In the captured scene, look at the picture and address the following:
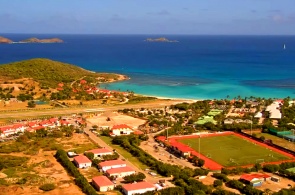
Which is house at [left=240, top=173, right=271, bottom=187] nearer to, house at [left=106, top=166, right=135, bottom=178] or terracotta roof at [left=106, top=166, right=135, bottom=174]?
house at [left=106, top=166, right=135, bottom=178]

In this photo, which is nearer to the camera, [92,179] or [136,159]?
[92,179]

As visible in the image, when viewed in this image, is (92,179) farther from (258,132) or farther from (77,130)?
(258,132)

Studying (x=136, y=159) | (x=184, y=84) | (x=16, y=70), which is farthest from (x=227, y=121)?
(x=16, y=70)

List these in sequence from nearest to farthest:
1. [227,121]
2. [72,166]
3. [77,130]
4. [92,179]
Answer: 1. [92,179]
2. [72,166]
3. [77,130]
4. [227,121]

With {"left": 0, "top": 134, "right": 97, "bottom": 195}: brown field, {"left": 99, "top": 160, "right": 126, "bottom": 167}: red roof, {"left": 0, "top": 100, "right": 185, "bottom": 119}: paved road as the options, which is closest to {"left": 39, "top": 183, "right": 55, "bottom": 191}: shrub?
{"left": 0, "top": 134, "right": 97, "bottom": 195}: brown field

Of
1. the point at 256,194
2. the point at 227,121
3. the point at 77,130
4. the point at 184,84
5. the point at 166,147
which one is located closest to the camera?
the point at 256,194

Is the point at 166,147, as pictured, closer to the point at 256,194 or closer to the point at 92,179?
the point at 92,179
